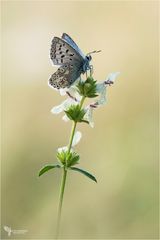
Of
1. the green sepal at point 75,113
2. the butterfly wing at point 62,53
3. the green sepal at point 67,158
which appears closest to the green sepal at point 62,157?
the green sepal at point 67,158

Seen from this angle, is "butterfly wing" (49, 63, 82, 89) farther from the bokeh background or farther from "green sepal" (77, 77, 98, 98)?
the bokeh background

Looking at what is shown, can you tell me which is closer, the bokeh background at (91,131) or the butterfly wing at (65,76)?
the butterfly wing at (65,76)

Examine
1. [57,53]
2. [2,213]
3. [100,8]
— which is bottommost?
[2,213]

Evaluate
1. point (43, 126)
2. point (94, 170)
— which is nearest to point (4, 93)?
point (43, 126)

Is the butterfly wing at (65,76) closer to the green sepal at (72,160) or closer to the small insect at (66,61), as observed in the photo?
the small insect at (66,61)

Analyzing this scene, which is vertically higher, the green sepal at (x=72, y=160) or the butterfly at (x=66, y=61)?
the butterfly at (x=66, y=61)

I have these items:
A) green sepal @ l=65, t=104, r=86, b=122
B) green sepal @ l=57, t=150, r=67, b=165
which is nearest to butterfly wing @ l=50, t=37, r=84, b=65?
green sepal @ l=65, t=104, r=86, b=122

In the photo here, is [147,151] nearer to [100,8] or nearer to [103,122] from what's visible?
[103,122]

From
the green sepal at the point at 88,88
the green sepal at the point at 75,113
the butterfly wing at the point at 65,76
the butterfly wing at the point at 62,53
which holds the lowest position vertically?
the green sepal at the point at 75,113
